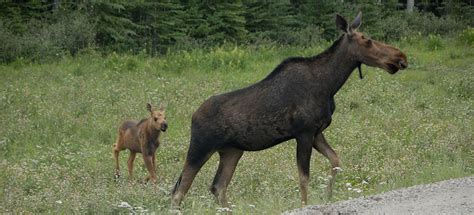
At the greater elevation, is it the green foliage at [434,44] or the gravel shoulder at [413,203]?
the gravel shoulder at [413,203]

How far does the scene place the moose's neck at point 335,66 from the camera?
9.84 m

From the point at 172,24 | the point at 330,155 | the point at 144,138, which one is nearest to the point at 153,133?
the point at 144,138

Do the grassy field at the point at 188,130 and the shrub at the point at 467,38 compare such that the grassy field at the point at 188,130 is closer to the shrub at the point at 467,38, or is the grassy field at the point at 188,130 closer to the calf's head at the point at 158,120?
the calf's head at the point at 158,120

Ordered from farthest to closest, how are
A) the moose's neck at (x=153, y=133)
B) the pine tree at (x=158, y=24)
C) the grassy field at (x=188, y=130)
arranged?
the pine tree at (x=158, y=24) → the moose's neck at (x=153, y=133) → the grassy field at (x=188, y=130)

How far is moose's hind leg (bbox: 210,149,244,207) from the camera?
9.88m

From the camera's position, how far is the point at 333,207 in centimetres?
782

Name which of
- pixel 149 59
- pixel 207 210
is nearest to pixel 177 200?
pixel 207 210

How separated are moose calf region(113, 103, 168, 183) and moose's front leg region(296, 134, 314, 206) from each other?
11.9ft

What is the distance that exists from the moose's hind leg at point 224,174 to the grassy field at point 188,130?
135 mm

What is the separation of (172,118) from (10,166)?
4403 millimetres

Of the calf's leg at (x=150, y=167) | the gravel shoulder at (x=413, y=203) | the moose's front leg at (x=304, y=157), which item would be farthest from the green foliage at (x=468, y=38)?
the gravel shoulder at (x=413, y=203)

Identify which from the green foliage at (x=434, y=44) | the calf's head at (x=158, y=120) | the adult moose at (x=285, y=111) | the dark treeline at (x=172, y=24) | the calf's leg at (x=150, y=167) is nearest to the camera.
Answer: the adult moose at (x=285, y=111)

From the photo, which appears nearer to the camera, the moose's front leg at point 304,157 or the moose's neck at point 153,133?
the moose's front leg at point 304,157

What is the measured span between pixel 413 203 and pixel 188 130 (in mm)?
8544
